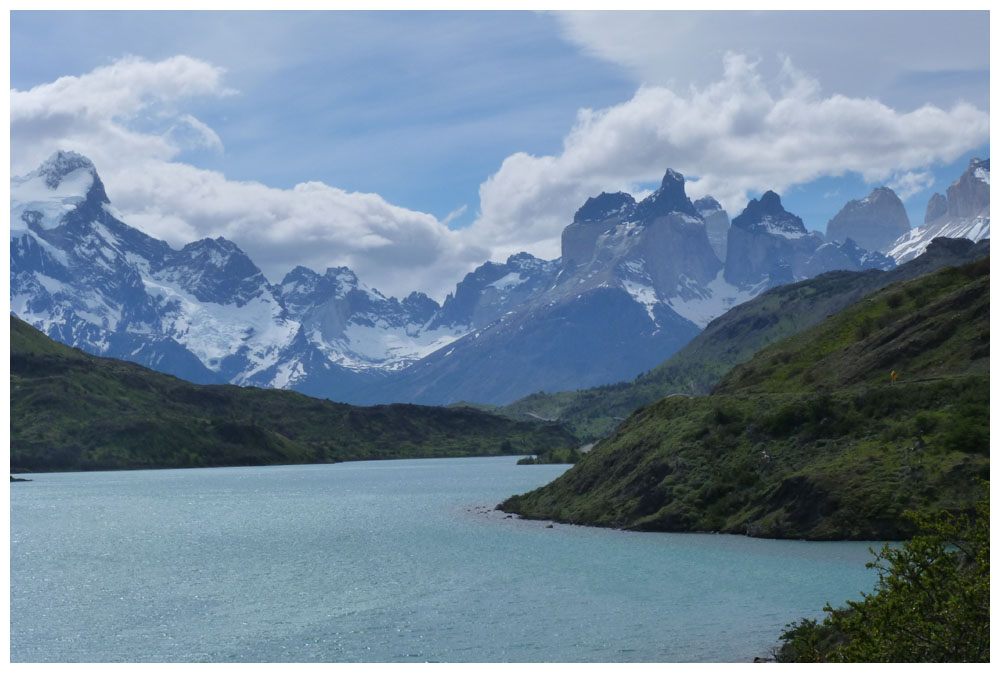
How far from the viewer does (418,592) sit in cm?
6738

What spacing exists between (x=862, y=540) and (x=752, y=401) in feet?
102

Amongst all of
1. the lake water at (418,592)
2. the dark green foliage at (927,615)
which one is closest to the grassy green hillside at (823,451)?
the lake water at (418,592)

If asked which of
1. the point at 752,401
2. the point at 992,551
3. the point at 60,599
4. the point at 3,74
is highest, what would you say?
the point at 3,74

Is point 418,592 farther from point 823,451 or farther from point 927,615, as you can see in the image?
point 823,451

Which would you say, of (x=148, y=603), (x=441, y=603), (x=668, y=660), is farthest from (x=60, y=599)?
(x=668, y=660)

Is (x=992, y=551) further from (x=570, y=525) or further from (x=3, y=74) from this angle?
(x=570, y=525)

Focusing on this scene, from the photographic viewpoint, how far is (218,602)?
2591 inches

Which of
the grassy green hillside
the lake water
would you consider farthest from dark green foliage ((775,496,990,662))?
the grassy green hillside

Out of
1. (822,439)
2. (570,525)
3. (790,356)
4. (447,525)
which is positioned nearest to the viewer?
(822,439)

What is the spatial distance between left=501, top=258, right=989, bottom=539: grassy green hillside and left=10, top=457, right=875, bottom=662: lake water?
4.47m

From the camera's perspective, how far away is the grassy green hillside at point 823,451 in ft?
265

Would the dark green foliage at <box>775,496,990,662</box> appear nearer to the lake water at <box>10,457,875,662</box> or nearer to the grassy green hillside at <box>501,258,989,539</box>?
the lake water at <box>10,457,875,662</box>

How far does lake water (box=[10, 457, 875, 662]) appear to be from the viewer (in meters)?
51.5

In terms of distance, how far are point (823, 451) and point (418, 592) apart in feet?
142
